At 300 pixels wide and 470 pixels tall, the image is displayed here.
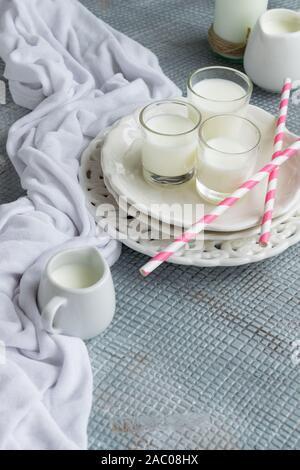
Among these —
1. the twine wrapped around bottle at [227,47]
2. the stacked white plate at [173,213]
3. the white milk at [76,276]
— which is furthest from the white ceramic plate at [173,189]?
the twine wrapped around bottle at [227,47]

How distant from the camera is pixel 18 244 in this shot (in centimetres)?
89

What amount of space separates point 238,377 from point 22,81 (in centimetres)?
62

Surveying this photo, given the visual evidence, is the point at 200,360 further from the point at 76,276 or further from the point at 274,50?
the point at 274,50

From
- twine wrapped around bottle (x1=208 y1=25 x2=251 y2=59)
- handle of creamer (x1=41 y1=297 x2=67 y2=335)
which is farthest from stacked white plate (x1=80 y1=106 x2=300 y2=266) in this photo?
twine wrapped around bottle (x1=208 y1=25 x2=251 y2=59)

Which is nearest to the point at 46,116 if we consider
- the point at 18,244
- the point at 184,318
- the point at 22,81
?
the point at 22,81

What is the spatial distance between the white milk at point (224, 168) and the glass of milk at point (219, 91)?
3.0 inches

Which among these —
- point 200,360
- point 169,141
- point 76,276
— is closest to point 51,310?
point 76,276

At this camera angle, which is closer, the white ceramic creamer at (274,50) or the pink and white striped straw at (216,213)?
the pink and white striped straw at (216,213)

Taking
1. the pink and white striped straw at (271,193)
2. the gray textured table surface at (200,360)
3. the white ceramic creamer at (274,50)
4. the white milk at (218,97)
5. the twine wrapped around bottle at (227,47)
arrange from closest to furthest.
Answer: the gray textured table surface at (200,360) < the pink and white striped straw at (271,193) < the white milk at (218,97) < the white ceramic creamer at (274,50) < the twine wrapped around bottle at (227,47)

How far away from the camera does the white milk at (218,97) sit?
0.99 meters

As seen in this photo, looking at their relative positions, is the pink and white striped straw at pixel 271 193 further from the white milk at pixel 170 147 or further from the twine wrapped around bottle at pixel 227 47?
the twine wrapped around bottle at pixel 227 47

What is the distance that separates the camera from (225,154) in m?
0.90

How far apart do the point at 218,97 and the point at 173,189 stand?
0.16 metres
